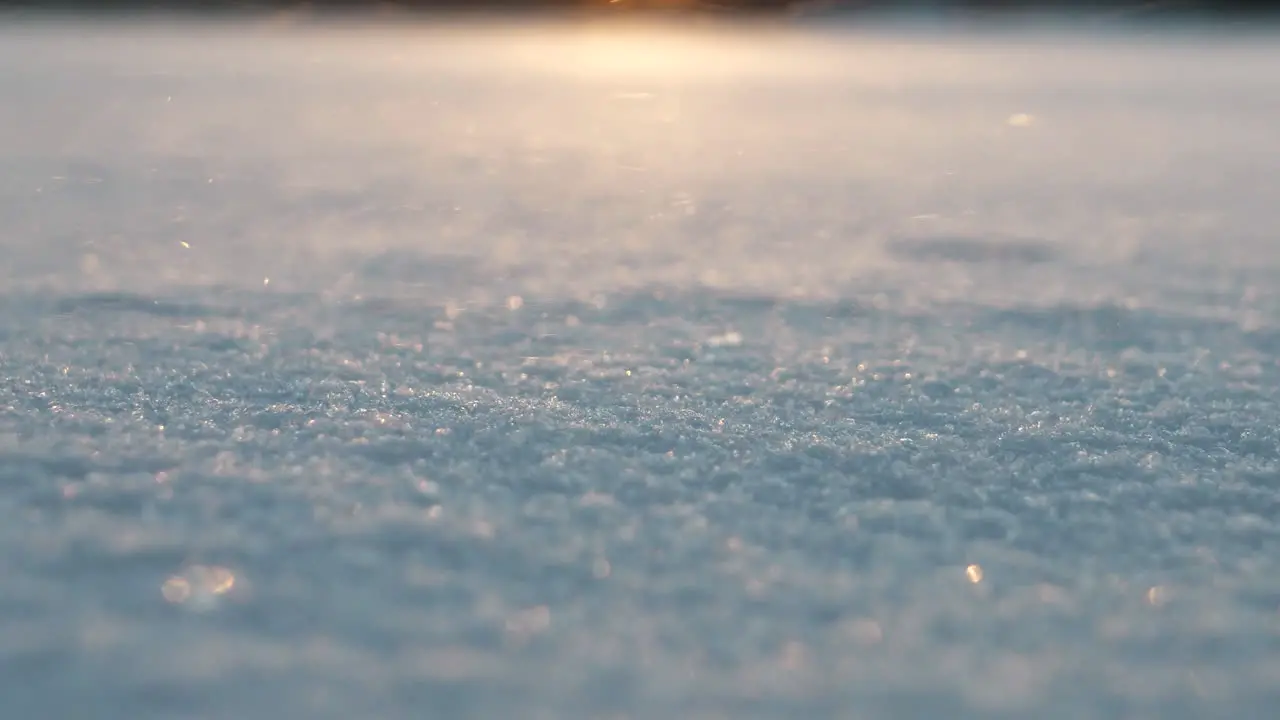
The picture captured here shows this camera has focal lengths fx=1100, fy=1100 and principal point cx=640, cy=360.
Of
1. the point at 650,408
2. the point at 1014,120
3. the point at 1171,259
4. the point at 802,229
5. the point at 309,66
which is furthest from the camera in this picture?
the point at 309,66

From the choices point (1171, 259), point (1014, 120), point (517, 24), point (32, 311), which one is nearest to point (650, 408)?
point (32, 311)

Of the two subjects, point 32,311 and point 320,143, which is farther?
point 320,143

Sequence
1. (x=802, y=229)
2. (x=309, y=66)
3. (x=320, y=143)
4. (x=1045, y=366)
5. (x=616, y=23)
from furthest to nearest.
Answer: (x=616, y=23) → (x=309, y=66) → (x=320, y=143) → (x=802, y=229) → (x=1045, y=366)

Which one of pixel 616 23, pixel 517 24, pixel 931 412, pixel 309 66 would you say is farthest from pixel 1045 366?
pixel 517 24

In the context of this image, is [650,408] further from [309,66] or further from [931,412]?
[309,66]

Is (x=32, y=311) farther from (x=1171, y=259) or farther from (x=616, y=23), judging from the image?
(x=616, y=23)

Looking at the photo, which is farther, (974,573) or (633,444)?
(633,444)
